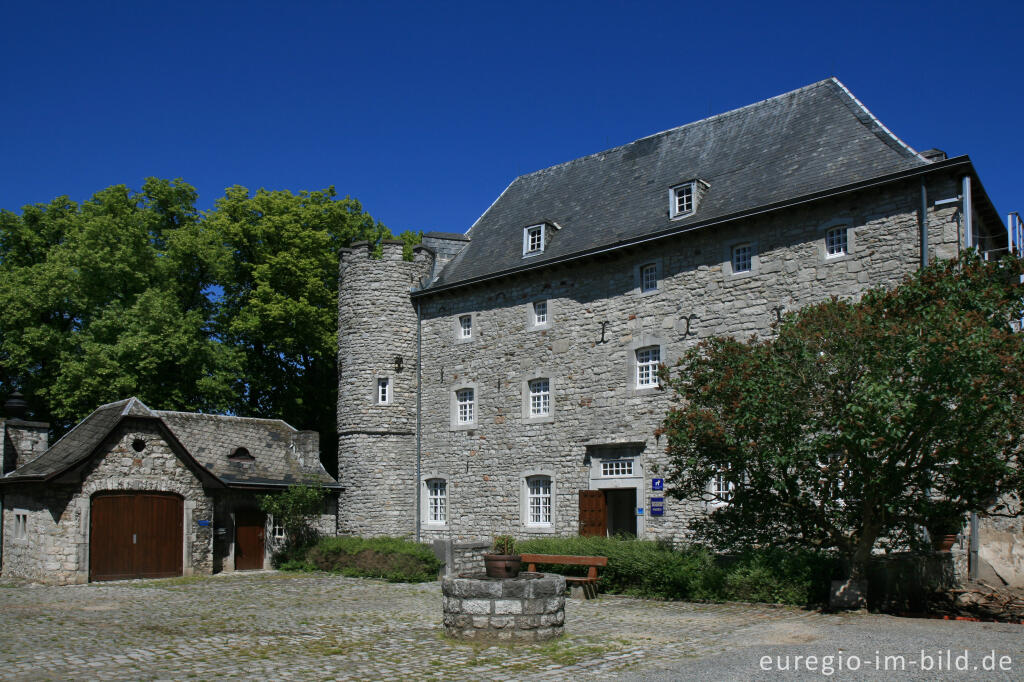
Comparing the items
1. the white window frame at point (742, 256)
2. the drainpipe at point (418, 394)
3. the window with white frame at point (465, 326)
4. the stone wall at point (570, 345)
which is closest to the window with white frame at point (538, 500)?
the stone wall at point (570, 345)

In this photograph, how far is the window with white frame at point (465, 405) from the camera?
79.3 ft

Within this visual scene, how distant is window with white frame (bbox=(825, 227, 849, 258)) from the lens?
1772cm

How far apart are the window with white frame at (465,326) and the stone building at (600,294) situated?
4cm

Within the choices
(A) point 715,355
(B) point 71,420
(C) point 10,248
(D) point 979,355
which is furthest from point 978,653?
(C) point 10,248

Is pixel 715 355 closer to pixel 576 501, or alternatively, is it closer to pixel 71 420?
pixel 576 501

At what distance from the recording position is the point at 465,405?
959 inches

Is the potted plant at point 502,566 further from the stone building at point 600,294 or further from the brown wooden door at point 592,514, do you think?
the brown wooden door at point 592,514

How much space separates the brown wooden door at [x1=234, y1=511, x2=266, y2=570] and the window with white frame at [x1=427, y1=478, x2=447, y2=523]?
15.1 feet

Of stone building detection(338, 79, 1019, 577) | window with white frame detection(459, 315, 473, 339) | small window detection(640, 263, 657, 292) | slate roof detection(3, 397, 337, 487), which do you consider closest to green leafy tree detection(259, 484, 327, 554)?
slate roof detection(3, 397, 337, 487)

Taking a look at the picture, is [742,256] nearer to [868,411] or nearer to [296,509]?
[868,411]

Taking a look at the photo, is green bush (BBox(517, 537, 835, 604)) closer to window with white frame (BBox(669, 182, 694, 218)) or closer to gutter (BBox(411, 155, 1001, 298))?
gutter (BBox(411, 155, 1001, 298))

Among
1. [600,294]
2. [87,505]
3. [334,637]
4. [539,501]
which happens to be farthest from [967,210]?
[87,505]

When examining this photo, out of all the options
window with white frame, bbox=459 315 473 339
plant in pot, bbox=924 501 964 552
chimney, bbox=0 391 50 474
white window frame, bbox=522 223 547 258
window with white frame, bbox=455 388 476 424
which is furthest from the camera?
window with white frame, bbox=459 315 473 339

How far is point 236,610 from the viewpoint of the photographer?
44.7 ft
